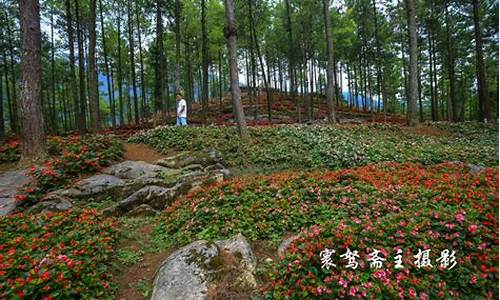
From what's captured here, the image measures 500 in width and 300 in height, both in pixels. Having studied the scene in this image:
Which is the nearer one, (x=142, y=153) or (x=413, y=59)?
(x=142, y=153)

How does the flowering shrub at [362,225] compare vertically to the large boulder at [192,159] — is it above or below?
below

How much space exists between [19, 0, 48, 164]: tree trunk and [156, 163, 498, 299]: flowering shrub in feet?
18.6

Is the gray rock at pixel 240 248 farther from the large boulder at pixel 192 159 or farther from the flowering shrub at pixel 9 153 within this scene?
the flowering shrub at pixel 9 153

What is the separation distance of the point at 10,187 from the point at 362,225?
8.45 metres

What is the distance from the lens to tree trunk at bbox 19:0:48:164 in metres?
8.56

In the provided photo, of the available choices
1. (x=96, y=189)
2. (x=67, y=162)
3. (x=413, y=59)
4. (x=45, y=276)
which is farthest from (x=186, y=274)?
(x=413, y=59)

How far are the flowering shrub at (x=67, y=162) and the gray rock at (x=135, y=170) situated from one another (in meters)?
0.50

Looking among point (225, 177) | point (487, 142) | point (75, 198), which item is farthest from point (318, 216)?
point (487, 142)

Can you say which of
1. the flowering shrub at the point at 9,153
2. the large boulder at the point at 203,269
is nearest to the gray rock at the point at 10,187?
the flowering shrub at the point at 9,153

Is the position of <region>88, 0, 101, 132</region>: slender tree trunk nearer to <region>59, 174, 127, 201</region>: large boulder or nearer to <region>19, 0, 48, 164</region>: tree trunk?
<region>19, 0, 48, 164</region>: tree trunk

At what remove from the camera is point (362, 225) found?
3.75 meters

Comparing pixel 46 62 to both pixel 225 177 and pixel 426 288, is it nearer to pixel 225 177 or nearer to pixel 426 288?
pixel 225 177

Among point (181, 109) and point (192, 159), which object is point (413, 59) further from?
point (192, 159)

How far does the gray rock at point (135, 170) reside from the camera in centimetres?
820
